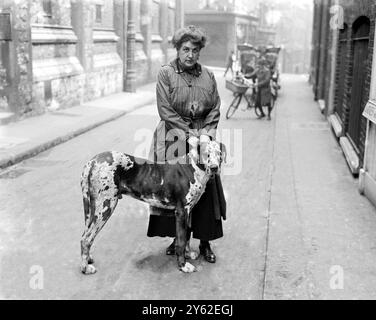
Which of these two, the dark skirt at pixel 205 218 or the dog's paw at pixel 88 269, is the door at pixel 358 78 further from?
the dog's paw at pixel 88 269

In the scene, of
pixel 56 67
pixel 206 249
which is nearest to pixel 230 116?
pixel 56 67

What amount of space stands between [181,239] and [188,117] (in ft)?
3.53

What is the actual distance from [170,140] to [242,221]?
189 centimetres

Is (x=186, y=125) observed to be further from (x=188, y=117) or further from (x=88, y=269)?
(x=88, y=269)

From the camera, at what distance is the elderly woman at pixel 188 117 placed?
4.71 m

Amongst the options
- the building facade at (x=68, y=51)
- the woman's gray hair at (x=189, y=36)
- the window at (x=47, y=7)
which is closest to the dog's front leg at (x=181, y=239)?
the woman's gray hair at (x=189, y=36)

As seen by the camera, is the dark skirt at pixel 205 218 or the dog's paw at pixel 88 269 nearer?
the dog's paw at pixel 88 269

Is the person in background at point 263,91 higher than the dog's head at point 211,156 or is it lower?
lower

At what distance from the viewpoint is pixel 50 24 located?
1527cm

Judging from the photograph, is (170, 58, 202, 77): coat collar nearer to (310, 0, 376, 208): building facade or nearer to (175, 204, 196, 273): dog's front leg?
(175, 204, 196, 273): dog's front leg

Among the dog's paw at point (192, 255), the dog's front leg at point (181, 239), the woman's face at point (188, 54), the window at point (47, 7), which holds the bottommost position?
the dog's paw at point (192, 255)

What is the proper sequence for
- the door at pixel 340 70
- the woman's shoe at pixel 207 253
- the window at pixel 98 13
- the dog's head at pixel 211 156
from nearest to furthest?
the dog's head at pixel 211 156, the woman's shoe at pixel 207 253, the door at pixel 340 70, the window at pixel 98 13

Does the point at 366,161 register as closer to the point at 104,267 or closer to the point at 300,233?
the point at 300,233

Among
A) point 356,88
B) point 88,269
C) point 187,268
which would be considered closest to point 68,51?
point 356,88
